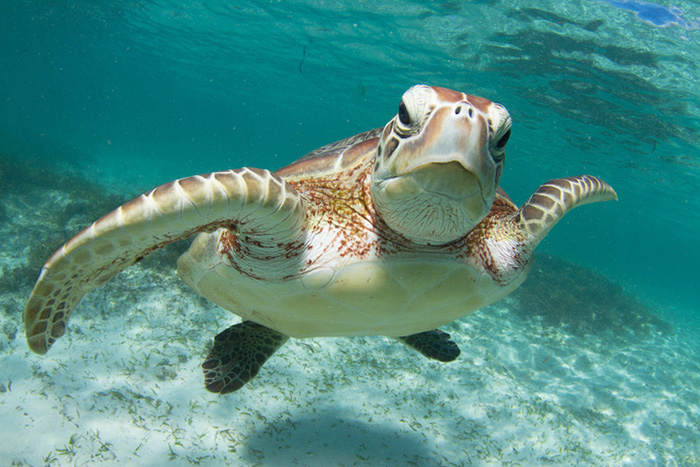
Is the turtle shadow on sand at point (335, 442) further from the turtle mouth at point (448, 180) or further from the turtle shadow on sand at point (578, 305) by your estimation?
the turtle shadow on sand at point (578, 305)

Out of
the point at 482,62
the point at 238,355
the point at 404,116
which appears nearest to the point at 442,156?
the point at 404,116

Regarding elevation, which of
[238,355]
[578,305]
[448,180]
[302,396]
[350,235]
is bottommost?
[578,305]

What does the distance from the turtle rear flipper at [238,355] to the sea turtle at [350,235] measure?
13 millimetres

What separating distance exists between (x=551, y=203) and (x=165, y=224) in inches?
107

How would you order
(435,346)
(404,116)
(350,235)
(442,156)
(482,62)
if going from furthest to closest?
(482,62), (435,346), (350,235), (404,116), (442,156)

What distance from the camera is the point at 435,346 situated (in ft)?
13.5

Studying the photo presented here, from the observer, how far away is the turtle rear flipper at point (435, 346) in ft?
13.2

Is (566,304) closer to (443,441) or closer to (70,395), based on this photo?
(443,441)

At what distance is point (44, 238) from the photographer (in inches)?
307

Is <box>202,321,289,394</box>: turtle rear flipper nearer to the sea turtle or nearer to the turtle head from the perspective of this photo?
the sea turtle

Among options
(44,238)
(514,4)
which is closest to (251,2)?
(514,4)

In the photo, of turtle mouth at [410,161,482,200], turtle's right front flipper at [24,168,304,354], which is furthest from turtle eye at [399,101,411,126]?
turtle's right front flipper at [24,168,304,354]

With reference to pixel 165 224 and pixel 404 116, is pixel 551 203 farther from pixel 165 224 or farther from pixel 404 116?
pixel 165 224

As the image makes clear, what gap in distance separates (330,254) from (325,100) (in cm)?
3399
